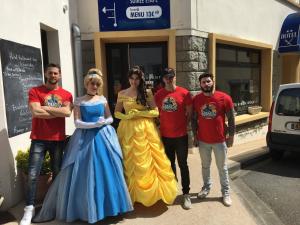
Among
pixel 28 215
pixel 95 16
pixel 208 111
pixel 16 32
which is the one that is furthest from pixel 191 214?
pixel 95 16

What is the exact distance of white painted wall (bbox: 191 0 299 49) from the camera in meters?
7.65

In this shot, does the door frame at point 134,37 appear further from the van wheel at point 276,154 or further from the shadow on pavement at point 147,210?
the shadow on pavement at point 147,210

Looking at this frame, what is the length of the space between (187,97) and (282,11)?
29.0ft

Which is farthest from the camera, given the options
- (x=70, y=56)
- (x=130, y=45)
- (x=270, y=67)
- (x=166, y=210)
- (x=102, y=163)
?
(x=270, y=67)

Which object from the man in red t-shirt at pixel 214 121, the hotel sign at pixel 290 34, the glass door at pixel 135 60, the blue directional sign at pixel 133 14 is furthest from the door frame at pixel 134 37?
the hotel sign at pixel 290 34

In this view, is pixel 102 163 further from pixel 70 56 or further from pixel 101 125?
pixel 70 56

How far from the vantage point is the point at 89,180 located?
3717 millimetres

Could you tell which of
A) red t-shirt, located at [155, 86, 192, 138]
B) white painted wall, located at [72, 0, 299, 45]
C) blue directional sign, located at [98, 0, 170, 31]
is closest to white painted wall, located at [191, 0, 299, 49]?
white painted wall, located at [72, 0, 299, 45]

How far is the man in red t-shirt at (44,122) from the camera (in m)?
3.89

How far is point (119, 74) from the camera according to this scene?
25.1ft

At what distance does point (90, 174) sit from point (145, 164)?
2.31ft

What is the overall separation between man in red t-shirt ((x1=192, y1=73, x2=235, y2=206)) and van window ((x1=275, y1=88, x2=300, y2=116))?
9.32 ft

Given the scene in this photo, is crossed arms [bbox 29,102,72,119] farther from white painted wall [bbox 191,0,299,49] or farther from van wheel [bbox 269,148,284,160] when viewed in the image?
van wheel [bbox 269,148,284,160]

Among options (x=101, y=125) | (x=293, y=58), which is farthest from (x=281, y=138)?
(x=293, y=58)
